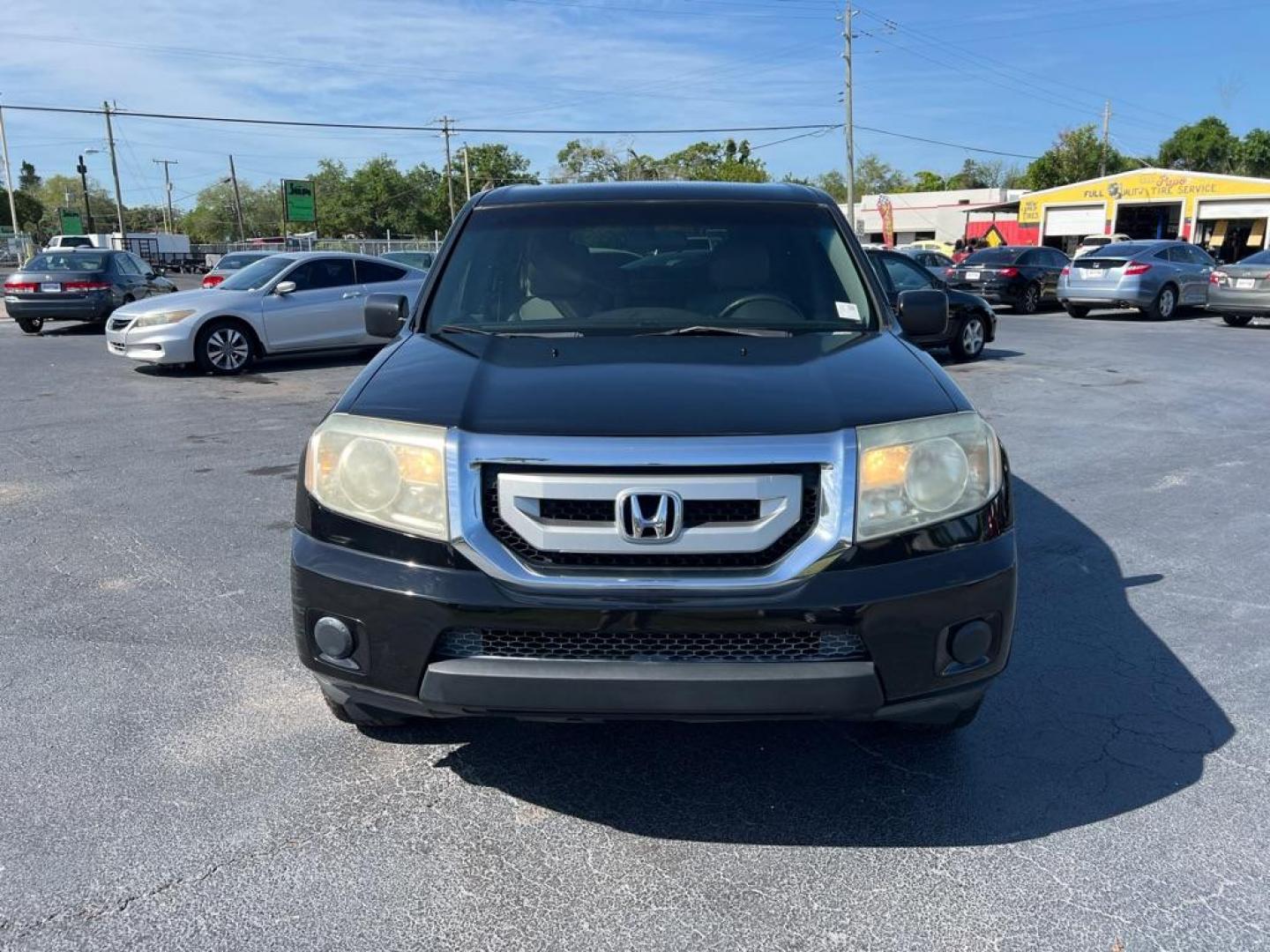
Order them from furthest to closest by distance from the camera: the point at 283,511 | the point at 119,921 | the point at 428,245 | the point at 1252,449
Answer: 1. the point at 428,245
2. the point at 1252,449
3. the point at 283,511
4. the point at 119,921

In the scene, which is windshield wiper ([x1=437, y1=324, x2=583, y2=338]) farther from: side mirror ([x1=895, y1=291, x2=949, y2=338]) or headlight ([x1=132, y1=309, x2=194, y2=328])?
headlight ([x1=132, y1=309, x2=194, y2=328])

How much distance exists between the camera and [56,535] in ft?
18.5

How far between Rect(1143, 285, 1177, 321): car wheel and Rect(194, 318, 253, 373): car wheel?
56.7 ft


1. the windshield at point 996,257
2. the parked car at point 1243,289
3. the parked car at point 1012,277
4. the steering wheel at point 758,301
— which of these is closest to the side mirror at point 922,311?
the steering wheel at point 758,301

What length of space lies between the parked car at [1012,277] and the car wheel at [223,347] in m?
15.4

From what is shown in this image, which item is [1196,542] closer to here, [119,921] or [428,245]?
[119,921]

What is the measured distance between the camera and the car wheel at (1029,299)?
22448 mm

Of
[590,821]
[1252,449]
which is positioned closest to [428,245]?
[1252,449]

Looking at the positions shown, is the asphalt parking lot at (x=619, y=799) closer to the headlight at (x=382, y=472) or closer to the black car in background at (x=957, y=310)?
the headlight at (x=382, y=472)

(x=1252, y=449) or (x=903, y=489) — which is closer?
(x=903, y=489)

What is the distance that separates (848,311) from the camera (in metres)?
3.72

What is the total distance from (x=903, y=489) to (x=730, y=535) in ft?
1.60

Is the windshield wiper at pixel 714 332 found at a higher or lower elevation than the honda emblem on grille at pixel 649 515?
higher

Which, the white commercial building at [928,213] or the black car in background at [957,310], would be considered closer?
the black car in background at [957,310]
